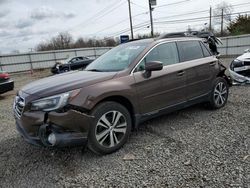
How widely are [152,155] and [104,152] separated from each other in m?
0.67

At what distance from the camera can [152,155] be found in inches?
131

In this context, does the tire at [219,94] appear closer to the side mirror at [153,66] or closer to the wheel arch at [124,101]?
the side mirror at [153,66]

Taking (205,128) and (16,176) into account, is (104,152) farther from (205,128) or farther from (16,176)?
(205,128)

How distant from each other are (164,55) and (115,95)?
4.41 ft

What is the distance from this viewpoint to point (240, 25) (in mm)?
33688

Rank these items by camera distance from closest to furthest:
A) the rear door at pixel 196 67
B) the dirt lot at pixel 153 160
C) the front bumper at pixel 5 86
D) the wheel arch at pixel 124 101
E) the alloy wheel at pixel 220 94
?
the dirt lot at pixel 153 160, the wheel arch at pixel 124 101, the rear door at pixel 196 67, the alloy wheel at pixel 220 94, the front bumper at pixel 5 86

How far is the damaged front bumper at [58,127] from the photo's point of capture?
9.93ft

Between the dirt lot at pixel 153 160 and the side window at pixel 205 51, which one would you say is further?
the side window at pixel 205 51

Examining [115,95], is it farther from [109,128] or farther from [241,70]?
[241,70]

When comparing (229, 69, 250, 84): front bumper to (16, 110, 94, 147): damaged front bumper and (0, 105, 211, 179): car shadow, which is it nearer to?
(0, 105, 211, 179): car shadow

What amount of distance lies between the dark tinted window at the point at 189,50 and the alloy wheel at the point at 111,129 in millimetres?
1781

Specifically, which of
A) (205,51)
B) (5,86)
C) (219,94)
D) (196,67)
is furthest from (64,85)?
(5,86)

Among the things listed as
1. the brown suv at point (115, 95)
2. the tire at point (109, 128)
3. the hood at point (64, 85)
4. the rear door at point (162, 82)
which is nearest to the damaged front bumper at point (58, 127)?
the brown suv at point (115, 95)

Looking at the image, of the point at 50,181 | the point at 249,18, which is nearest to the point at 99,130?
the point at 50,181
